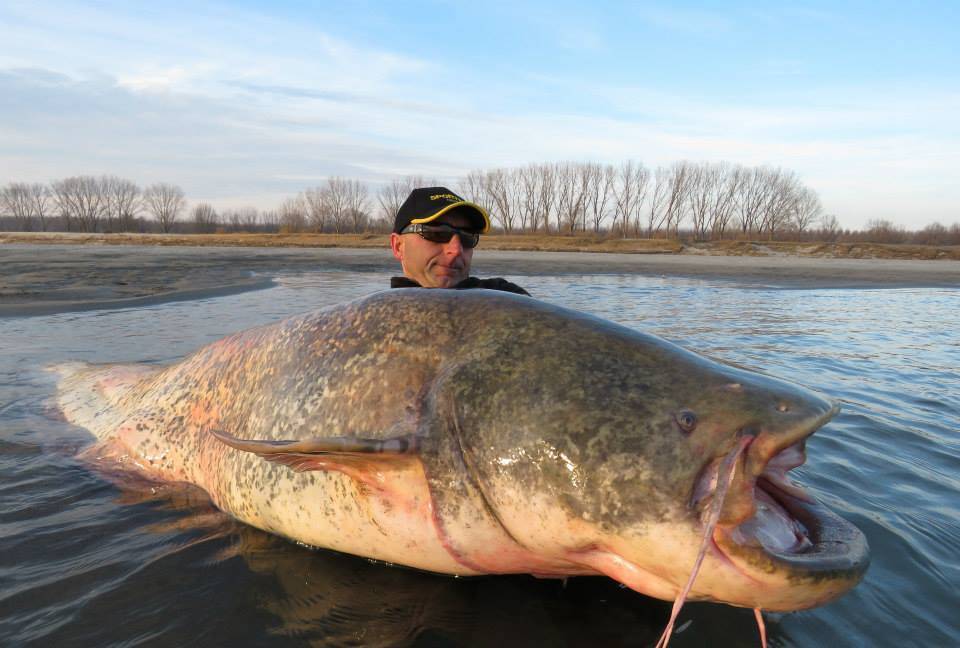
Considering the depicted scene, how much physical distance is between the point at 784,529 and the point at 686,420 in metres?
0.46

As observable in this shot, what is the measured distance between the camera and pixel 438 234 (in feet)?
12.6

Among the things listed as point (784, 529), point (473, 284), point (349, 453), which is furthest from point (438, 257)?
point (784, 529)

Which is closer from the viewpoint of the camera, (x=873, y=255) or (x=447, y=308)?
(x=447, y=308)

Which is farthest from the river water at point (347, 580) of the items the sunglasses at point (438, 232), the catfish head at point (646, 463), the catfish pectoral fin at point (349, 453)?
the sunglasses at point (438, 232)

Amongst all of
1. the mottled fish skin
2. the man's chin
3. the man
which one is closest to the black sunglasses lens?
the man

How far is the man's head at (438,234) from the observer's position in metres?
3.83

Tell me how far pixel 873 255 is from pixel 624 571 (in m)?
51.9

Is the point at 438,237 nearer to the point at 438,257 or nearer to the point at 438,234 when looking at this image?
the point at 438,234

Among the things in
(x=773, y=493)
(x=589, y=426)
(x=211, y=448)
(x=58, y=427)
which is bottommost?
(x=58, y=427)

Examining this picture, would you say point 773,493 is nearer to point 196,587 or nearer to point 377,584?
point 377,584

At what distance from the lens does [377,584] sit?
89.5 inches

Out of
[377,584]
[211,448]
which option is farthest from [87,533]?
[377,584]

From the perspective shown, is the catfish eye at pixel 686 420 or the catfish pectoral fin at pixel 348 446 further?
the catfish pectoral fin at pixel 348 446

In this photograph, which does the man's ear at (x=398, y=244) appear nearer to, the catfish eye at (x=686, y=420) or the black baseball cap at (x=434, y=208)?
the black baseball cap at (x=434, y=208)
